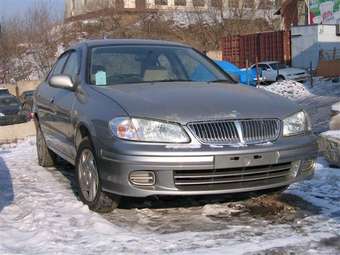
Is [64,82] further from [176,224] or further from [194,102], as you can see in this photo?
[176,224]

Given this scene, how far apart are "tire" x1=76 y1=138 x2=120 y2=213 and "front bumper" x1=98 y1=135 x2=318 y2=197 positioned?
193 millimetres

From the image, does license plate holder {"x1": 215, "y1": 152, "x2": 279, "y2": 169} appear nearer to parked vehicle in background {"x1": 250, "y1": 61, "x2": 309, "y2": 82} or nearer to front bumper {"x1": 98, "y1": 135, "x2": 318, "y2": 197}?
front bumper {"x1": 98, "y1": 135, "x2": 318, "y2": 197}

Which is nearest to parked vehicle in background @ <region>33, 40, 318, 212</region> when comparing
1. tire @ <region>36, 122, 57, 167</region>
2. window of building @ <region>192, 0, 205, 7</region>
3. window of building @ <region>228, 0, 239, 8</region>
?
tire @ <region>36, 122, 57, 167</region>

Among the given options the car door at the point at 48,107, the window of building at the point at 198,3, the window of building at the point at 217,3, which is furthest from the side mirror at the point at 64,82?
the window of building at the point at 198,3

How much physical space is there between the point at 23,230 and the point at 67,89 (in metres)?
1.78

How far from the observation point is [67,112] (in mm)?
6172

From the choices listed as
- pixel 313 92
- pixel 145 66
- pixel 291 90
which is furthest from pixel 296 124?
pixel 313 92

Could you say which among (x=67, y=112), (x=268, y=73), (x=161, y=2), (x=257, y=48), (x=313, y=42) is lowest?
(x=268, y=73)

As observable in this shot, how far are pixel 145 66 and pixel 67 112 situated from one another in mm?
922

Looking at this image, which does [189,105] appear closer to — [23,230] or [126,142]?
[126,142]

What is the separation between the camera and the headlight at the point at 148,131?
16.1ft

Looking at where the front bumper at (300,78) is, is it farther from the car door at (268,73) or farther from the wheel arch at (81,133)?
the wheel arch at (81,133)

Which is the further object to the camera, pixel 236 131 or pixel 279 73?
pixel 279 73

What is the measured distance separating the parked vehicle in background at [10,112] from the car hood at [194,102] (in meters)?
18.2
